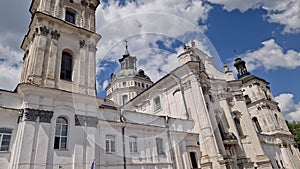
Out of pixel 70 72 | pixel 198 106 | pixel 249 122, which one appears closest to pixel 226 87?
pixel 249 122

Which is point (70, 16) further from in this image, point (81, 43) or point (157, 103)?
point (157, 103)

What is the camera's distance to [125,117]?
20.1 metres

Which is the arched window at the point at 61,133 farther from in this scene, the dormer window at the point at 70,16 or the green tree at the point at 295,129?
the green tree at the point at 295,129

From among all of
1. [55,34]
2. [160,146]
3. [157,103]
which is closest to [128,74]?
[157,103]

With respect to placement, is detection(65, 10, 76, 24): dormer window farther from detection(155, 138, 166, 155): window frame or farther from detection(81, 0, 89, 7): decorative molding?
detection(155, 138, 166, 155): window frame

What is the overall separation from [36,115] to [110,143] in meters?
6.29

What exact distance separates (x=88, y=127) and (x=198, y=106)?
1460 centimetres

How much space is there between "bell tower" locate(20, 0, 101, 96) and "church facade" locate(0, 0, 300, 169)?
0.08m

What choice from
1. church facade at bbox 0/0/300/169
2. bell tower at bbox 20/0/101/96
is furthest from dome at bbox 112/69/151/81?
bell tower at bbox 20/0/101/96

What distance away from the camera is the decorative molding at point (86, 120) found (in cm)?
1644

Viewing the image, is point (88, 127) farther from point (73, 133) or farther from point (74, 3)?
point (74, 3)

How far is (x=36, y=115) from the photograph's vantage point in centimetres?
1473

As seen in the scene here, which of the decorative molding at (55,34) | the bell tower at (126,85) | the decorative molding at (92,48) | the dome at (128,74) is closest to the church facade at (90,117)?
the decorative molding at (55,34)

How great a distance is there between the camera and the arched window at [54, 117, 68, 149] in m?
15.1
